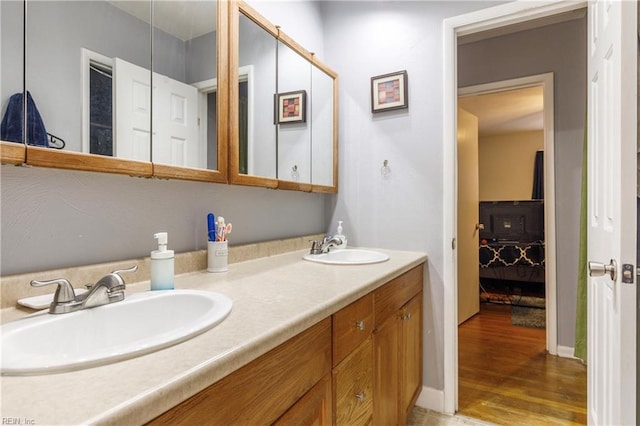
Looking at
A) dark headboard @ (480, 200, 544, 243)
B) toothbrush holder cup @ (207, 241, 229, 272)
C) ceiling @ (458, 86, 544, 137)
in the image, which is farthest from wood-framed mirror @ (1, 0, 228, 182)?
dark headboard @ (480, 200, 544, 243)

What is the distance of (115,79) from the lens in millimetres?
1029

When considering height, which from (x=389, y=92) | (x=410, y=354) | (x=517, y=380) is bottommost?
(x=517, y=380)

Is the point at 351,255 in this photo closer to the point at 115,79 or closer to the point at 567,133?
the point at 115,79

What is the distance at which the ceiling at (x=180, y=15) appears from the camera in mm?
1100

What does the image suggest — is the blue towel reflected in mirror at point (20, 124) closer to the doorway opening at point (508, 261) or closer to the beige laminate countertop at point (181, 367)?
the beige laminate countertop at point (181, 367)

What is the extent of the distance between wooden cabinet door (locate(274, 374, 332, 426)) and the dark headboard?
4.17 metres

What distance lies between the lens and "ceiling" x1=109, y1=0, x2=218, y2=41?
1100 mm

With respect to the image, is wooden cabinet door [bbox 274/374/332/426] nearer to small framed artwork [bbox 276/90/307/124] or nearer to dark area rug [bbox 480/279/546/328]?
small framed artwork [bbox 276/90/307/124]

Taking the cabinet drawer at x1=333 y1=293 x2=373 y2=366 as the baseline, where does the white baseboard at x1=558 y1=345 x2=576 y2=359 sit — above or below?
below

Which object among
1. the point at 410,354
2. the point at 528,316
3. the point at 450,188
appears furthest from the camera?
the point at 528,316

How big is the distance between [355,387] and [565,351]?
2.24m

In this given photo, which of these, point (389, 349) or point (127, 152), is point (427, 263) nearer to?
point (389, 349)

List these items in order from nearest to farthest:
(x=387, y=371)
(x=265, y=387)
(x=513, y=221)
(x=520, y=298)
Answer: (x=265, y=387), (x=387, y=371), (x=520, y=298), (x=513, y=221)

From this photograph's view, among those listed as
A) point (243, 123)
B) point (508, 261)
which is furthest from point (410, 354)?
point (508, 261)
